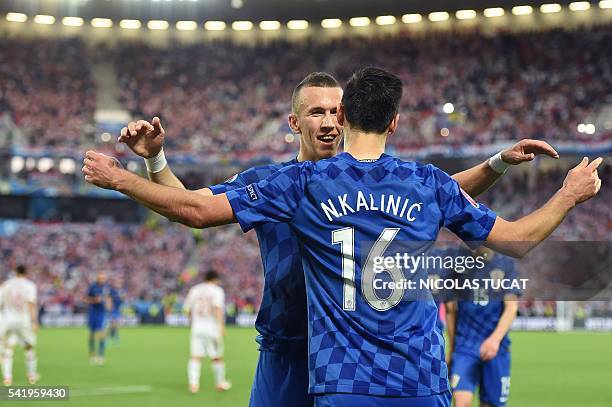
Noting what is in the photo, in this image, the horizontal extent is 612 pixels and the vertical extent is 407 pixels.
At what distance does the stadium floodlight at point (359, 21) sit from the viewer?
156 ft

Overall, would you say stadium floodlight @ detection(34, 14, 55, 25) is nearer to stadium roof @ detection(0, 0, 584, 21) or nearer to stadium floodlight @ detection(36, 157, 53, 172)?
stadium roof @ detection(0, 0, 584, 21)

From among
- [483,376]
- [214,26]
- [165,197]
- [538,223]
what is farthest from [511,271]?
[214,26]

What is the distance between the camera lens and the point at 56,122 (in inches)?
1727

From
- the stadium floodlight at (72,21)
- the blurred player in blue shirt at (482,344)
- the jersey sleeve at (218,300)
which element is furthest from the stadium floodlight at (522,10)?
the blurred player in blue shirt at (482,344)

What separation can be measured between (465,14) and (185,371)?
1312 inches

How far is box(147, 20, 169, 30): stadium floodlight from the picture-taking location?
48.8 meters

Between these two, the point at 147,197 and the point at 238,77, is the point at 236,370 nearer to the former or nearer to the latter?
the point at 147,197

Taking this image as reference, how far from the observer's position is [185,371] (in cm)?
1784

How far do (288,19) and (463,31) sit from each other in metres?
9.89

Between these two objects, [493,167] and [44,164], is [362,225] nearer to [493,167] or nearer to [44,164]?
[493,167]

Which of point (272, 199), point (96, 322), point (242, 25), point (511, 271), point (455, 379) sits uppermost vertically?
point (242, 25)

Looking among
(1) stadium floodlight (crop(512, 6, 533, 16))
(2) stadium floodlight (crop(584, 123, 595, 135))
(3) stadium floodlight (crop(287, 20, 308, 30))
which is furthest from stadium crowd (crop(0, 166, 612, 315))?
(3) stadium floodlight (crop(287, 20, 308, 30))

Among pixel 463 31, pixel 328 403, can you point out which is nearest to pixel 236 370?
pixel 328 403

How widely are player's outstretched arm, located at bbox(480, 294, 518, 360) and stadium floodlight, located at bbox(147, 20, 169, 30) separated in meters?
43.0
